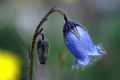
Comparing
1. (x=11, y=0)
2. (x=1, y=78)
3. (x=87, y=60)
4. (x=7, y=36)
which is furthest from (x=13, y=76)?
(x=11, y=0)

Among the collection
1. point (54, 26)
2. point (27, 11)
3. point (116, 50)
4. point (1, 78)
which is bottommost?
point (1, 78)

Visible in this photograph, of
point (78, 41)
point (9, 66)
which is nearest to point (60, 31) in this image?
point (9, 66)

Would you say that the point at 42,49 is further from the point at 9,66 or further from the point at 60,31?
the point at 60,31

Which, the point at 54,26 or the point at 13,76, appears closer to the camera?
the point at 13,76

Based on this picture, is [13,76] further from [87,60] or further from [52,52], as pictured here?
[87,60]

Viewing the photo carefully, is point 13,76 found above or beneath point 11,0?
beneath

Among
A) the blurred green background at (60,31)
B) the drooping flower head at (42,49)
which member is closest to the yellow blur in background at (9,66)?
the blurred green background at (60,31)

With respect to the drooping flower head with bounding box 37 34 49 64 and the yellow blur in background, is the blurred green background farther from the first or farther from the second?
the drooping flower head with bounding box 37 34 49 64
